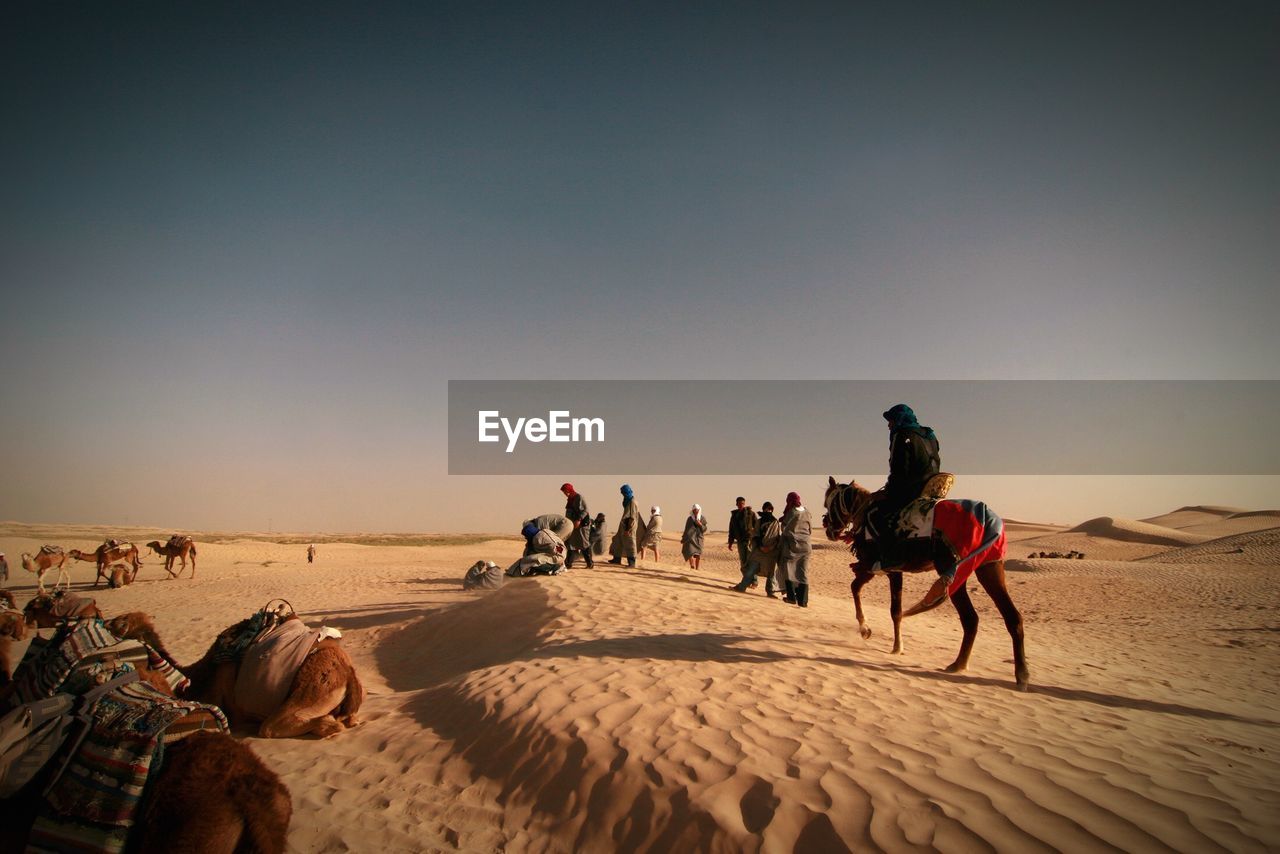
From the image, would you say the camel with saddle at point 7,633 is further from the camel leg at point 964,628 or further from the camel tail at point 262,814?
the camel leg at point 964,628

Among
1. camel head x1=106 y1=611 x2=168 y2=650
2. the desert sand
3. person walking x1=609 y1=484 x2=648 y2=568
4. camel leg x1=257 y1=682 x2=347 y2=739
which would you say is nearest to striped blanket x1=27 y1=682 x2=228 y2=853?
the desert sand

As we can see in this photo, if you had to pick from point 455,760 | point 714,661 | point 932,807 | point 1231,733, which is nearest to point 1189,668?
point 1231,733

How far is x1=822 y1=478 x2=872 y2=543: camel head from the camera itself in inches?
306

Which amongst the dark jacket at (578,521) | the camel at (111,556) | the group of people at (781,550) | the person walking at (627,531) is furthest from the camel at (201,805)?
the camel at (111,556)

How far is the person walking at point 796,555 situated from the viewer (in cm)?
1330

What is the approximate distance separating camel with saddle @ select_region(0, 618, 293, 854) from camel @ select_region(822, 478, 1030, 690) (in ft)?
19.4

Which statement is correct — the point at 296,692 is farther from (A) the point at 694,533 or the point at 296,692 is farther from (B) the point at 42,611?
(A) the point at 694,533

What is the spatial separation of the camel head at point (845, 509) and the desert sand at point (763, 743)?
1.51m

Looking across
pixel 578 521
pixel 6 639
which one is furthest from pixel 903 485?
pixel 578 521

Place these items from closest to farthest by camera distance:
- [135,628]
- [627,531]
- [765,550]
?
[135,628] → [765,550] → [627,531]

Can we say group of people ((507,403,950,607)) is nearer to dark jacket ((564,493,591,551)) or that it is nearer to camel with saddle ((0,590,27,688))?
dark jacket ((564,493,591,551))

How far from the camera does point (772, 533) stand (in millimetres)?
14188

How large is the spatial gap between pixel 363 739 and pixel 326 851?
1.79 meters

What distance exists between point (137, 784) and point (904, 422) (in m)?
7.15
